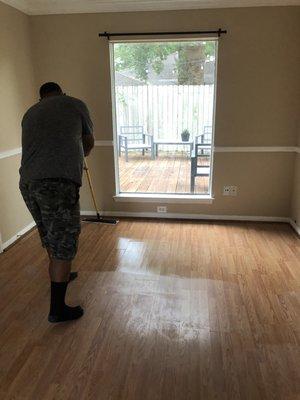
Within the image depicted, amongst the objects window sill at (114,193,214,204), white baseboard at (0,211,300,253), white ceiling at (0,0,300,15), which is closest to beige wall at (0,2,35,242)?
white ceiling at (0,0,300,15)

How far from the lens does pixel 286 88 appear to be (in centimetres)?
349

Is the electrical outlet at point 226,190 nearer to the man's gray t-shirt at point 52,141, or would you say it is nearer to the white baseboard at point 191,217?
the white baseboard at point 191,217

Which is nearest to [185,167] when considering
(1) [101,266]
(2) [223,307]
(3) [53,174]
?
(1) [101,266]

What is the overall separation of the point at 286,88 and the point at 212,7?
1.14 metres

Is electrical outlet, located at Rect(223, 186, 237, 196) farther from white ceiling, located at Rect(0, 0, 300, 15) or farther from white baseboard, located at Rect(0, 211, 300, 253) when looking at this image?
white ceiling, located at Rect(0, 0, 300, 15)

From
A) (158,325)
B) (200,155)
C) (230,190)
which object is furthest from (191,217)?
(158,325)

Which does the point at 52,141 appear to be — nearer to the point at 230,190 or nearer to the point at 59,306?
the point at 59,306

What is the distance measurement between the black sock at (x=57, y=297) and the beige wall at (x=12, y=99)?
142 centimetres

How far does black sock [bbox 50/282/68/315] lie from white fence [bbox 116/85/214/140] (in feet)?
8.11

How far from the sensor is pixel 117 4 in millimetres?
3398

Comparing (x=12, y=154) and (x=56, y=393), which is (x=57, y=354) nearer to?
(x=56, y=393)

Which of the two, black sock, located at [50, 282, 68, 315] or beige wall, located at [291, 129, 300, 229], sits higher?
beige wall, located at [291, 129, 300, 229]

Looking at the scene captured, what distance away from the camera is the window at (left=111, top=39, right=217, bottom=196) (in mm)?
3732

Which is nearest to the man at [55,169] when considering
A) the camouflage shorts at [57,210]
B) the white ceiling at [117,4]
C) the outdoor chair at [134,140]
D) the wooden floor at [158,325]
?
the camouflage shorts at [57,210]
